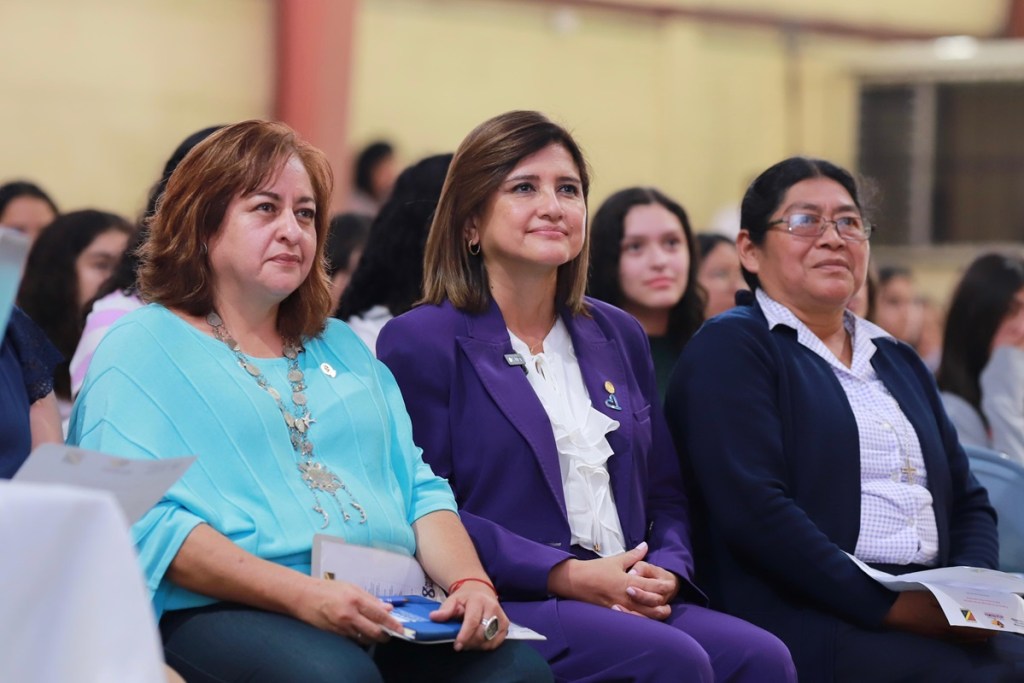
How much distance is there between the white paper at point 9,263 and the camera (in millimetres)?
2225

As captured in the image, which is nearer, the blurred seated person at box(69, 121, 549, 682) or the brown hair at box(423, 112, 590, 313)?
the blurred seated person at box(69, 121, 549, 682)

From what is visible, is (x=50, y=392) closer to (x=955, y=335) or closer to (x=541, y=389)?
(x=541, y=389)

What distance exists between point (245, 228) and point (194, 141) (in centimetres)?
104

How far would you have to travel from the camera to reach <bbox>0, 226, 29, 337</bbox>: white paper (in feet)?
7.30

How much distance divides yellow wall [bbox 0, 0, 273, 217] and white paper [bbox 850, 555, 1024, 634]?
606 cm

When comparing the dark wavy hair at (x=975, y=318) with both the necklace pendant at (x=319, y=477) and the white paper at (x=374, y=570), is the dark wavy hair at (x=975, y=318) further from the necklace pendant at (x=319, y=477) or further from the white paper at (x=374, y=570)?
the necklace pendant at (x=319, y=477)

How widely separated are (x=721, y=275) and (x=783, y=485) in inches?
83.5

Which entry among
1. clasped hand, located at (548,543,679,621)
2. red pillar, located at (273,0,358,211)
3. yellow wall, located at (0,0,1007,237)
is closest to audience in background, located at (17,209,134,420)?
clasped hand, located at (548,543,679,621)

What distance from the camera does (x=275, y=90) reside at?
30.9 ft

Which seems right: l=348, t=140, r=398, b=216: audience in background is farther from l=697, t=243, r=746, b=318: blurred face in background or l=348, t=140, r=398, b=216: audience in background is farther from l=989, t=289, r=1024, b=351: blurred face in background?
l=989, t=289, r=1024, b=351: blurred face in background

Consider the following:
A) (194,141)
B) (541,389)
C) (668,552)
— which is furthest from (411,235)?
(668,552)

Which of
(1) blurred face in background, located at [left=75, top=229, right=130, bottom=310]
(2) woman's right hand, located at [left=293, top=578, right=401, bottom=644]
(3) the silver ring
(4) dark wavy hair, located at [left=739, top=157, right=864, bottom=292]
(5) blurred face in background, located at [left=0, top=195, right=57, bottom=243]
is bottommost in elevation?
(3) the silver ring

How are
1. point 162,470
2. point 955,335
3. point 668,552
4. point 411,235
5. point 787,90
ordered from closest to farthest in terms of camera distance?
point 162,470, point 668,552, point 411,235, point 955,335, point 787,90

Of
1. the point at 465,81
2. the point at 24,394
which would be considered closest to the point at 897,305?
the point at 465,81
